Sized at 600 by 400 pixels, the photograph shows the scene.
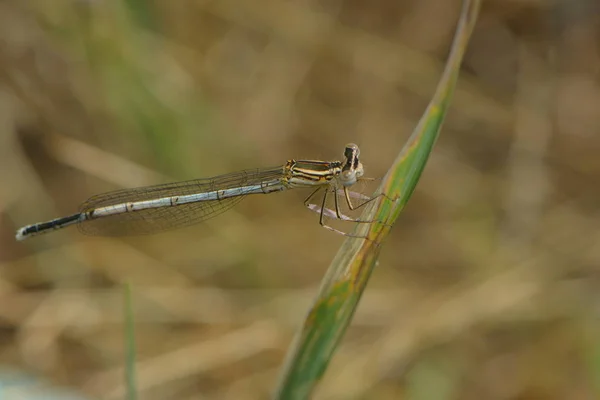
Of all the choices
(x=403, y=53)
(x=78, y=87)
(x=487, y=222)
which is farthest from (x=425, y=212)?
(x=78, y=87)

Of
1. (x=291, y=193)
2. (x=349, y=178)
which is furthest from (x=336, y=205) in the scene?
(x=291, y=193)

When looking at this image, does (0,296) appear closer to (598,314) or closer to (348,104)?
(348,104)

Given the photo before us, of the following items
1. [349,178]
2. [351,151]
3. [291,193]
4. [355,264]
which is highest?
[291,193]

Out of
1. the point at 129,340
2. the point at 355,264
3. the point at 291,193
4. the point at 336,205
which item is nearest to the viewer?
the point at 355,264

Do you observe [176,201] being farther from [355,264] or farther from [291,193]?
[355,264]

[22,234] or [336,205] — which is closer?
[336,205]

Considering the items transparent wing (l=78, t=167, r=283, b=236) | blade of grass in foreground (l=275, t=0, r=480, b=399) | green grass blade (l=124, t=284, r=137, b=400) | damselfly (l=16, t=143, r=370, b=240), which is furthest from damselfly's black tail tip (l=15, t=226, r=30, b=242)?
blade of grass in foreground (l=275, t=0, r=480, b=399)

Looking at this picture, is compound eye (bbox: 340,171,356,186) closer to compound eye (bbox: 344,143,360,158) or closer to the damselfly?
compound eye (bbox: 344,143,360,158)
